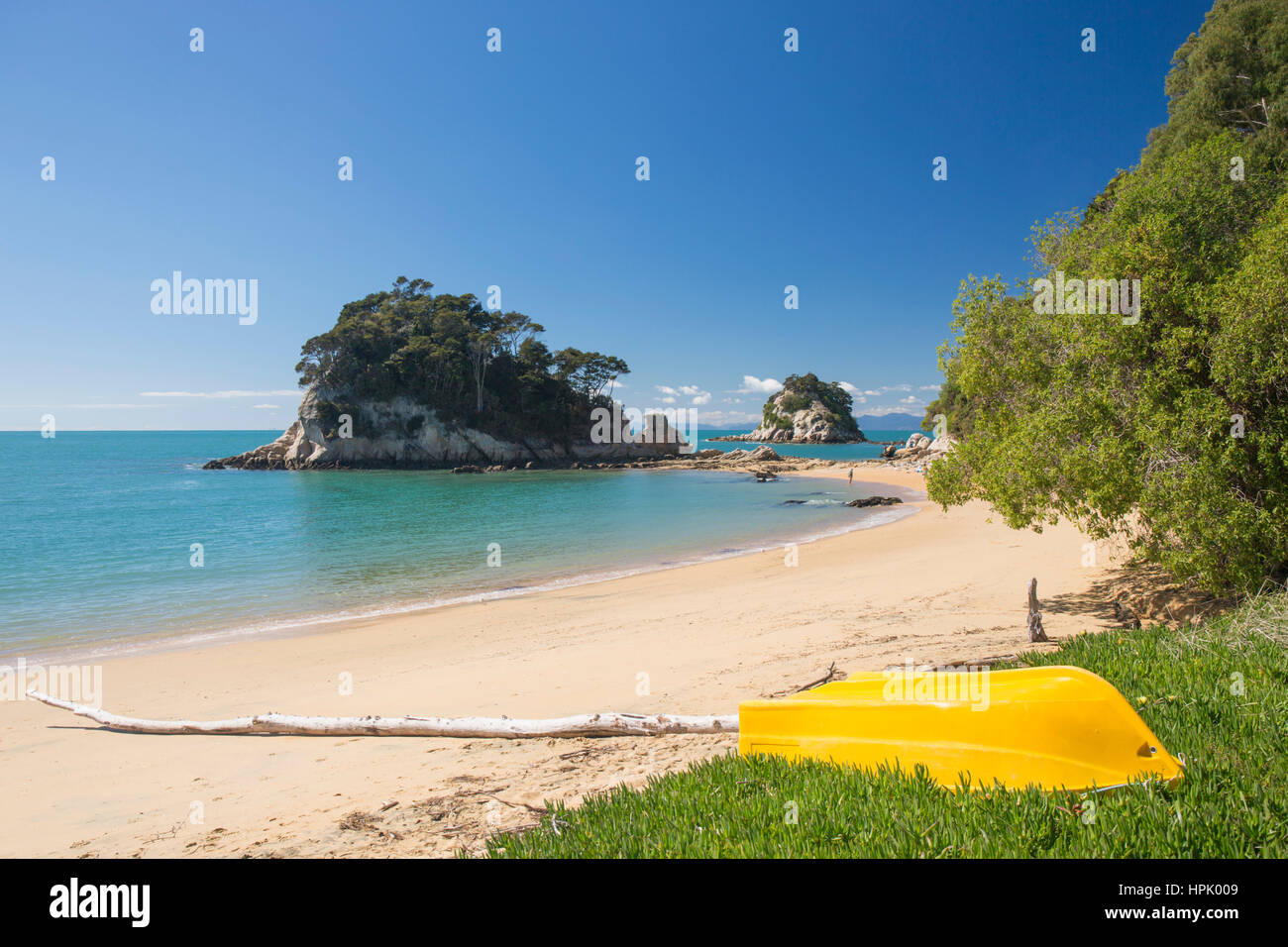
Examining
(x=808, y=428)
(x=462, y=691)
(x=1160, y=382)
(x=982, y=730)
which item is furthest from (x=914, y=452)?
(x=982, y=730)

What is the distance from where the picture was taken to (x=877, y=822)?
10.2ft

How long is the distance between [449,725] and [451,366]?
7342cm

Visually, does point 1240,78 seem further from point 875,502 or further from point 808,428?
point 808,428

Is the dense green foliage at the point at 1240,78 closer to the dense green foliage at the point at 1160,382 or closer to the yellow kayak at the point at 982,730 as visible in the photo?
the dense green foliage at the point at 1160,382

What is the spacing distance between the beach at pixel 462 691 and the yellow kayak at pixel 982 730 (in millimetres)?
1098

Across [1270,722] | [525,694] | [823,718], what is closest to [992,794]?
[823,718]

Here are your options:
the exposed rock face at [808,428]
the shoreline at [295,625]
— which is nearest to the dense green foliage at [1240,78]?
the shoreline at [295,625]

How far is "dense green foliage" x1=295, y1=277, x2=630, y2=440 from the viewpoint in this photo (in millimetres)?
72938

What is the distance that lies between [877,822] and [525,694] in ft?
19.2

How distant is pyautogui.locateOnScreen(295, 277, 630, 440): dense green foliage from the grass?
7576cm

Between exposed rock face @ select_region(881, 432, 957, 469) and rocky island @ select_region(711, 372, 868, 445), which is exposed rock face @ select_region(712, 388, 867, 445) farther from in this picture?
exposed rock face @ select_region(881, 432, 957, 469)

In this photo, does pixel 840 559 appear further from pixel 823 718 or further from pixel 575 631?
pixel 823 718

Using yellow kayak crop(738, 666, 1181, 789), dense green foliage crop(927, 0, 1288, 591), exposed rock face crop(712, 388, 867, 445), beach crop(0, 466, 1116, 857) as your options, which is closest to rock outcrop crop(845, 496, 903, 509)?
beach crop(0, 466, 1116, 857)

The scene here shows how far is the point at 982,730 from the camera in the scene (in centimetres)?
365
